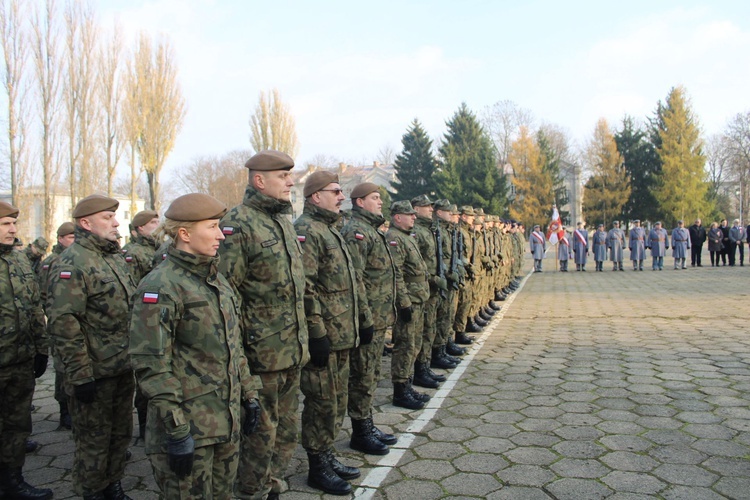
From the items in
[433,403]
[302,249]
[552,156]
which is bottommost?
[433,403]

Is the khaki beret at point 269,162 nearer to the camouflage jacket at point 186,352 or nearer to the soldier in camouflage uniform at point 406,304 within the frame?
the camouflage jacket at point 186,352

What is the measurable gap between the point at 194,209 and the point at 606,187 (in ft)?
149

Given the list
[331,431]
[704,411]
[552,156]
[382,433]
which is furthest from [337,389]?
[552,156]

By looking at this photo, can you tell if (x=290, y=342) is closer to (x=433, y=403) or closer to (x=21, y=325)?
(x=21, y=325)

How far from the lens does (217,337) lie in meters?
2.58

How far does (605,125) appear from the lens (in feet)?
149

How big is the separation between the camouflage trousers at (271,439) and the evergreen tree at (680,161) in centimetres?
4419

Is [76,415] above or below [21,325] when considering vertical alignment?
below

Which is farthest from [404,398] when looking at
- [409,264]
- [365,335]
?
[365,335]

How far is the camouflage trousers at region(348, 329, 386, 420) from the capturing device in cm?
430

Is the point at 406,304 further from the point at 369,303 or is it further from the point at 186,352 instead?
the point at 186,352

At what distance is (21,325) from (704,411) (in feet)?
18.3

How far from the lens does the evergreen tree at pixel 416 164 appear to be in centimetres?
4669

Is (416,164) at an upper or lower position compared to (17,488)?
upper
